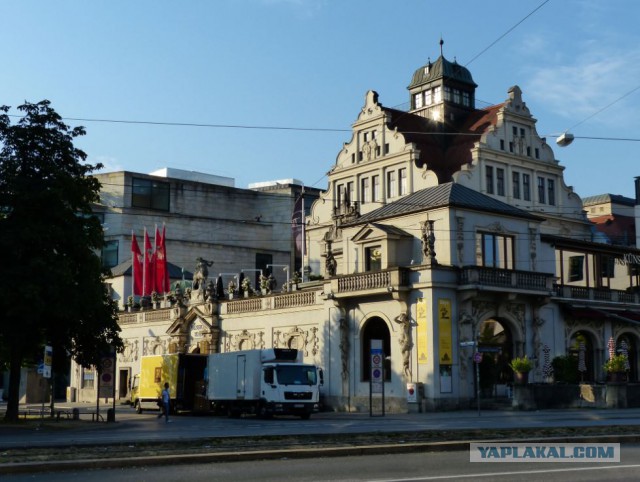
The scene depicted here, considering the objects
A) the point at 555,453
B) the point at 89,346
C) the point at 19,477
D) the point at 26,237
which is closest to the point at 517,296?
the point at 89,346

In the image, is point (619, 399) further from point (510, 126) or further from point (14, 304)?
point (510, 126)

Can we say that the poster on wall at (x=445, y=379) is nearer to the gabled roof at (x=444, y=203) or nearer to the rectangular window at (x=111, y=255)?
the gabled roof at (x=444, y=203)

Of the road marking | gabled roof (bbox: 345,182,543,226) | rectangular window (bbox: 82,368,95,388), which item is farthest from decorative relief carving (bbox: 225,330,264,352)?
the road marking

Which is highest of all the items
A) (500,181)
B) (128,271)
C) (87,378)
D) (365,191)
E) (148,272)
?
(500,181)

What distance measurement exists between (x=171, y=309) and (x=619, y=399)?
30.8m

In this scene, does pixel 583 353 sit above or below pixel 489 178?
below

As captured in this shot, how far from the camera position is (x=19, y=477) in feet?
47.5

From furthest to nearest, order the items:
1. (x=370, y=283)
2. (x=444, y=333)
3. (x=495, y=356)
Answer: (x=495, y=356) → (x=370, y=283) → (x=444, y=333)

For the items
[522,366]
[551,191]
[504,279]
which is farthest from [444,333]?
[551,191]

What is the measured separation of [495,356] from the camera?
4575cm

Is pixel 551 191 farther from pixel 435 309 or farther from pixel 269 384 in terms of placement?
pixel 269 384

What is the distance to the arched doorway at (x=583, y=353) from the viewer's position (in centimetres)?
4997

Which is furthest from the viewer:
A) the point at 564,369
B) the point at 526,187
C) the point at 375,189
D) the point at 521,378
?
the point at 526,187

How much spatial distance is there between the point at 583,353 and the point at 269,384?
20.1m
